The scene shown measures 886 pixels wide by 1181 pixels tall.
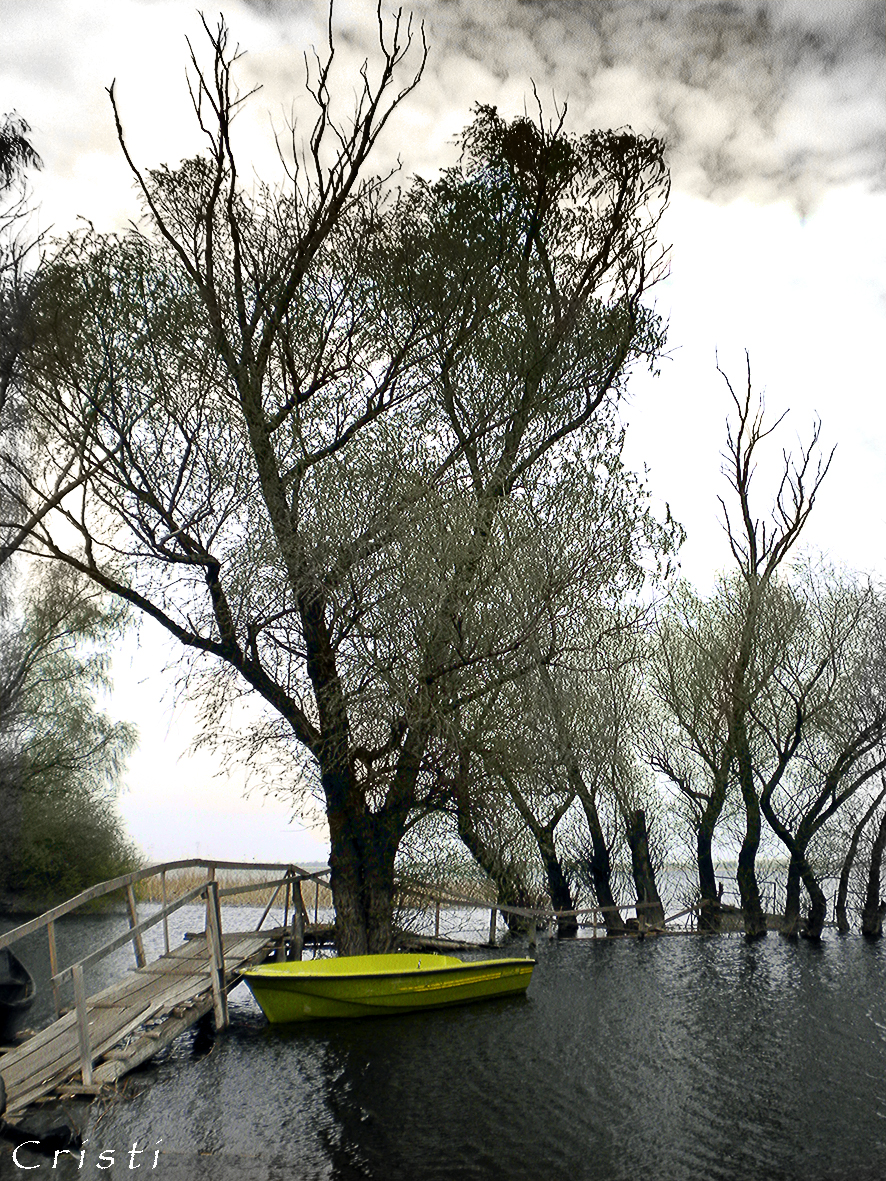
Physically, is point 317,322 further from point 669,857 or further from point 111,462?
point 669,857

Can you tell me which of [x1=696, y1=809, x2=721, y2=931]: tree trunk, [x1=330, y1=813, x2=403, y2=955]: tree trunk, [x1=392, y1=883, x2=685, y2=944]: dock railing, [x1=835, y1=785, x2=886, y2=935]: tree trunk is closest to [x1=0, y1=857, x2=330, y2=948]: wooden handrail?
[x1=330, y1=813, x2=403, y2=955]: tree trunk

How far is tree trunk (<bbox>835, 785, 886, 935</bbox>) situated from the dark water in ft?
23.3

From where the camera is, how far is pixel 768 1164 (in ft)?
25.5

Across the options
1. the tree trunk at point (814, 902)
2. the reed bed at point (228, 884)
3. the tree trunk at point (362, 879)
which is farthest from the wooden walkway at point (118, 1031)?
the reed bed at point (228, 884)

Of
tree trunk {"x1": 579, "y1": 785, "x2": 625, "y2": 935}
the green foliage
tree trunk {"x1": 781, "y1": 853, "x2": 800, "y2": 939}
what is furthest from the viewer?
tree trunk {"x1": 579, "y1": 785, "x2": 625, "y2": 935}

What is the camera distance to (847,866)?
75.0 ft

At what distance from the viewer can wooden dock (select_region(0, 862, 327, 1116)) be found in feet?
27.4

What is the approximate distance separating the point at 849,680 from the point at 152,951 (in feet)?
63.7

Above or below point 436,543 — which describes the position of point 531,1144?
A: below

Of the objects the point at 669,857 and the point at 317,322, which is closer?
the point at 317,322

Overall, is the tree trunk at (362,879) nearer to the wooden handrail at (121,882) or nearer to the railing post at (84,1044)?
the wooden handrail at (121,882)

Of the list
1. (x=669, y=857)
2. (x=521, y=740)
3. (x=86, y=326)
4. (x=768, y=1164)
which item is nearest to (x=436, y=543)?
(x=521, y=740)

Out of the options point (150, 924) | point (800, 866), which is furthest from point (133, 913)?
point (800, 866)

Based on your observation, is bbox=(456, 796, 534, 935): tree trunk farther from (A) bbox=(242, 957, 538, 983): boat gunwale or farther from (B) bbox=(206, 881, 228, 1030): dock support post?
(B) bbox=(206, 881, 228, 1030): dock support post
